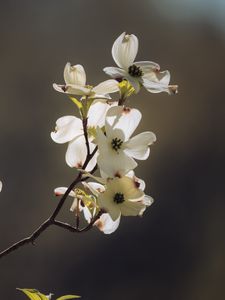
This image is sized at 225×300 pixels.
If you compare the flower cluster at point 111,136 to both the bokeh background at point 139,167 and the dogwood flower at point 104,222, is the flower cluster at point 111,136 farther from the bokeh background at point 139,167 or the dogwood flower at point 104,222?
the bokeh background at point 139,167

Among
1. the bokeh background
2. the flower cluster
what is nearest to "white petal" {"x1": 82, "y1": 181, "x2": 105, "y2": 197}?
the flower cluster

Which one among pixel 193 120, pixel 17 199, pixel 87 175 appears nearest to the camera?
pixel 87 175

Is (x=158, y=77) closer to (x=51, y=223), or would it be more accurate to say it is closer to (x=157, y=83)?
(x=157, y=83)

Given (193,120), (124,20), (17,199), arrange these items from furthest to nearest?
1. (193,120)
2. (124,20)
3. (17,199)

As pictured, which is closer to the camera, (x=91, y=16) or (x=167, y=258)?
(x=91, y=16)

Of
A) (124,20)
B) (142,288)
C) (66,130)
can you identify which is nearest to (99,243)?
(142,288)

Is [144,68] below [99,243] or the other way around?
the other way around

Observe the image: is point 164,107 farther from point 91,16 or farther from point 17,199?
point 17,199
